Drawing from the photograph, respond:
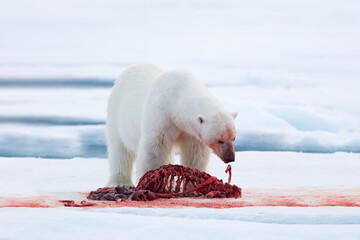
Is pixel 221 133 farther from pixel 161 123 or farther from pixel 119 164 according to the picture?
pixel 119 164

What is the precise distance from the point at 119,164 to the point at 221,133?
1.82 metres

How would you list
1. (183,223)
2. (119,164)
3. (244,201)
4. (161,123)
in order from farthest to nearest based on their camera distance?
1. (119,164)
2. (161,123)
3. (244,201)
4. (183,223)

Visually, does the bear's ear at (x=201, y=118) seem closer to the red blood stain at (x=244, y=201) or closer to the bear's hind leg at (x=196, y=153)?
the bear's hind leg at (x=196, y=153)

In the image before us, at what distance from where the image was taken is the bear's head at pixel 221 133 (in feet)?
17.4

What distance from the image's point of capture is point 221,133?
17.4 feet

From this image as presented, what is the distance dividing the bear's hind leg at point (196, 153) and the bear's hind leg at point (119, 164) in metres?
0.96

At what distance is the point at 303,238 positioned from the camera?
129 inches

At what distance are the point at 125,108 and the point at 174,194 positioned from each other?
151cm

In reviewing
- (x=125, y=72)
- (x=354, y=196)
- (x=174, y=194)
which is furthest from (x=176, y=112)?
(x=354, y=196)


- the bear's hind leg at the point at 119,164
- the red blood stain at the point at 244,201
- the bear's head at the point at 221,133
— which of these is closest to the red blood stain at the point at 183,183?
the red blood stain at the point at 244,201

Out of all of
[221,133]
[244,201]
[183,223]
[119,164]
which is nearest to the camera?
[183,223]

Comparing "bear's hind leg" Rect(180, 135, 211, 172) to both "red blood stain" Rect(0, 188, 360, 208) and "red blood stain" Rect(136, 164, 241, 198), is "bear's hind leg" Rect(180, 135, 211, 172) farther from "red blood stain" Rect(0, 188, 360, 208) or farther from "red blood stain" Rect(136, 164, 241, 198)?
"red blood stain" Rect(0, 188, 360, 208)

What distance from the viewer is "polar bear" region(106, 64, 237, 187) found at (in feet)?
17.6

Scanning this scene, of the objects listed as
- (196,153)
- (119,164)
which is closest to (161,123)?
(196,153)
